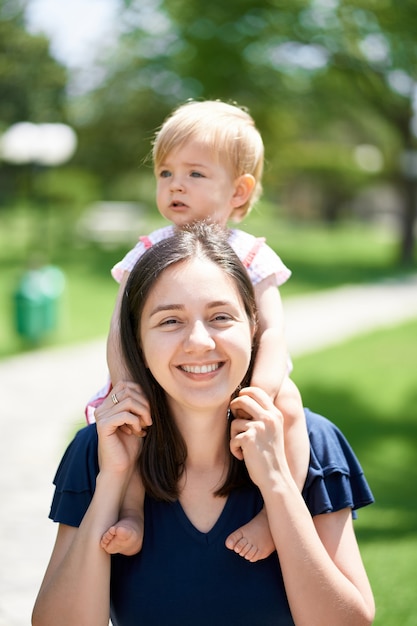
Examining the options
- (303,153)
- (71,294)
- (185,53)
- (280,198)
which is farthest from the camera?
(280,198)

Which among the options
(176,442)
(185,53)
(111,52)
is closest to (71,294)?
(185,53)

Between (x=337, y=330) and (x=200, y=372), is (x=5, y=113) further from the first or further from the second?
(x=200, y=372)

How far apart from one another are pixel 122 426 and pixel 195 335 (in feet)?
1.02

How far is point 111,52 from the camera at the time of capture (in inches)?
1235

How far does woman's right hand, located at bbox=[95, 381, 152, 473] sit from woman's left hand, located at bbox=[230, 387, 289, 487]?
214 mm

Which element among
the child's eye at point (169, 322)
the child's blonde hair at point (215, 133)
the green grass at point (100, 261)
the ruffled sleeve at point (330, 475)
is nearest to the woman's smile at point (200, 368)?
the child's eye at point (169, 322)

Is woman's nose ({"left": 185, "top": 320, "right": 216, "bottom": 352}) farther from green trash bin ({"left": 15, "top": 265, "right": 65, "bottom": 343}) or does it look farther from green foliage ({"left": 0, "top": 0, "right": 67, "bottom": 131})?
green foliage ({"left": 0, "top": 0, "right": 67, "bottom": 131})

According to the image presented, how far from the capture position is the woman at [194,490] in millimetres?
1883

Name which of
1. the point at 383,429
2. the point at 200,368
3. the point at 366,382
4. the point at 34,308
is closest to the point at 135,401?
the point at 200,368

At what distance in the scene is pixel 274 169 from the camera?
31156 millimetres

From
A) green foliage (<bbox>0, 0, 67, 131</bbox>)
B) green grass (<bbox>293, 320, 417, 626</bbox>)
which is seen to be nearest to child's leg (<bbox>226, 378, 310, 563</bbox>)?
green grass (<bbox>293, 320, 417, 626</bbox>)

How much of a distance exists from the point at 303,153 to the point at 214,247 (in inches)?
1323

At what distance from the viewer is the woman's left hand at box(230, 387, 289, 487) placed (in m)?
1.90

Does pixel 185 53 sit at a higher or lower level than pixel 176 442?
higher
